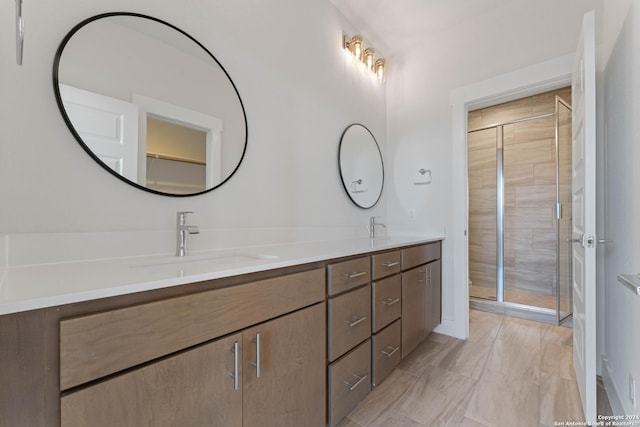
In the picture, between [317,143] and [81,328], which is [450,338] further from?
[81,328]

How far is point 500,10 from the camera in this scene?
2145 millimetres

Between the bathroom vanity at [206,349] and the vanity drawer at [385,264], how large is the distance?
0.06ft

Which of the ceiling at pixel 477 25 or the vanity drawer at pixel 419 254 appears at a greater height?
the ceiling at pixel 477 25

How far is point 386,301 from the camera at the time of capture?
1.58m

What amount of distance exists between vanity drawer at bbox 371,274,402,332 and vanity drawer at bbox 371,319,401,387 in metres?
0.05

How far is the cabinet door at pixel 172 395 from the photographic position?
0.60m

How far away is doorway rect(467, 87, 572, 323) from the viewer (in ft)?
8.80

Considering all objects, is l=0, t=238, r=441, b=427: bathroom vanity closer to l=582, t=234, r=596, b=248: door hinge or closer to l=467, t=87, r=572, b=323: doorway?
l=582, t=234, r=596, b=248: door hinge

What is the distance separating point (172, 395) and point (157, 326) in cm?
20

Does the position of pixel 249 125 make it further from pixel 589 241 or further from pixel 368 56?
pixel 589 241

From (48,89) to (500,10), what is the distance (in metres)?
2.94

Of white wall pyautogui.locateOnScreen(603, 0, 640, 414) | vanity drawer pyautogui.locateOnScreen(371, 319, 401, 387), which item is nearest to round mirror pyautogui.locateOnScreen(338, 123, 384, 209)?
vanity drawer pyautogui.locateOnScreen(371, 319, 401, 387)

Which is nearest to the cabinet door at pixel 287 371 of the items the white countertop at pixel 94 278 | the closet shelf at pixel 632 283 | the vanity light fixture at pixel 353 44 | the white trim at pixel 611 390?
the white countertop at pixel 94 278

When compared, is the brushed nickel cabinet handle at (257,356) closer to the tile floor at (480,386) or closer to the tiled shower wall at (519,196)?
the tile floor at (480,386)
